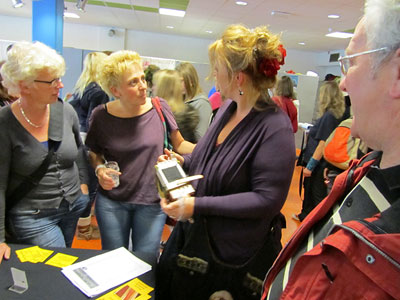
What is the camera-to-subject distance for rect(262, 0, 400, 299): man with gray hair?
56 cm

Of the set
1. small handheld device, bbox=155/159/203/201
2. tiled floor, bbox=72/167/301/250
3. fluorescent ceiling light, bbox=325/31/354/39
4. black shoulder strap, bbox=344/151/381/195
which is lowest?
tiled floor, bbox=72/167/301/250

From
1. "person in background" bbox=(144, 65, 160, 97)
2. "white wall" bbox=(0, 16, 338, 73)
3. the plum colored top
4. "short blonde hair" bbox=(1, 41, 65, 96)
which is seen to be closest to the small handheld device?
the plum colored top

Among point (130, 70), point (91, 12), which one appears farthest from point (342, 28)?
point (130, 70)

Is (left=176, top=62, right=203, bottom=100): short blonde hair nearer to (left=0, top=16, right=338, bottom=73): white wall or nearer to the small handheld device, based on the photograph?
the small handheld device

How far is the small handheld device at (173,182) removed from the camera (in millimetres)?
1179

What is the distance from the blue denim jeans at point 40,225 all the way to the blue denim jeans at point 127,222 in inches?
7.2

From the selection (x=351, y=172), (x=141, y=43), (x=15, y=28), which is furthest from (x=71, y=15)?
(x=351, y=172)

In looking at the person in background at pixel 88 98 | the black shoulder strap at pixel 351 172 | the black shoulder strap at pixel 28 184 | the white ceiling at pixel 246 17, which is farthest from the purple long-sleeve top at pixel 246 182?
the white ceiling at pixel 246 17

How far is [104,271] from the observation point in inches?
50.2

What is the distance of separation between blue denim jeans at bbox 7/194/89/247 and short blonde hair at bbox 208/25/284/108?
1.13 meters

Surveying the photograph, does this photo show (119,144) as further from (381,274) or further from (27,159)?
(381,274)

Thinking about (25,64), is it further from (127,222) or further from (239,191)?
(239,191)

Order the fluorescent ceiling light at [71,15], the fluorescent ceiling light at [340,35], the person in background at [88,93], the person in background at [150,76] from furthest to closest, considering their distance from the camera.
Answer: the fluorescent ceiling light at [71,15]
the fluorescent ceiling light at [340,35]
the person in background at [150,76]
the person in background at [88,93]

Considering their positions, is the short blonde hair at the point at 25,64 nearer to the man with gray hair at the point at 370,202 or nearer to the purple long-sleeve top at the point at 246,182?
the purple long-sleeve top at the point at 246,182
